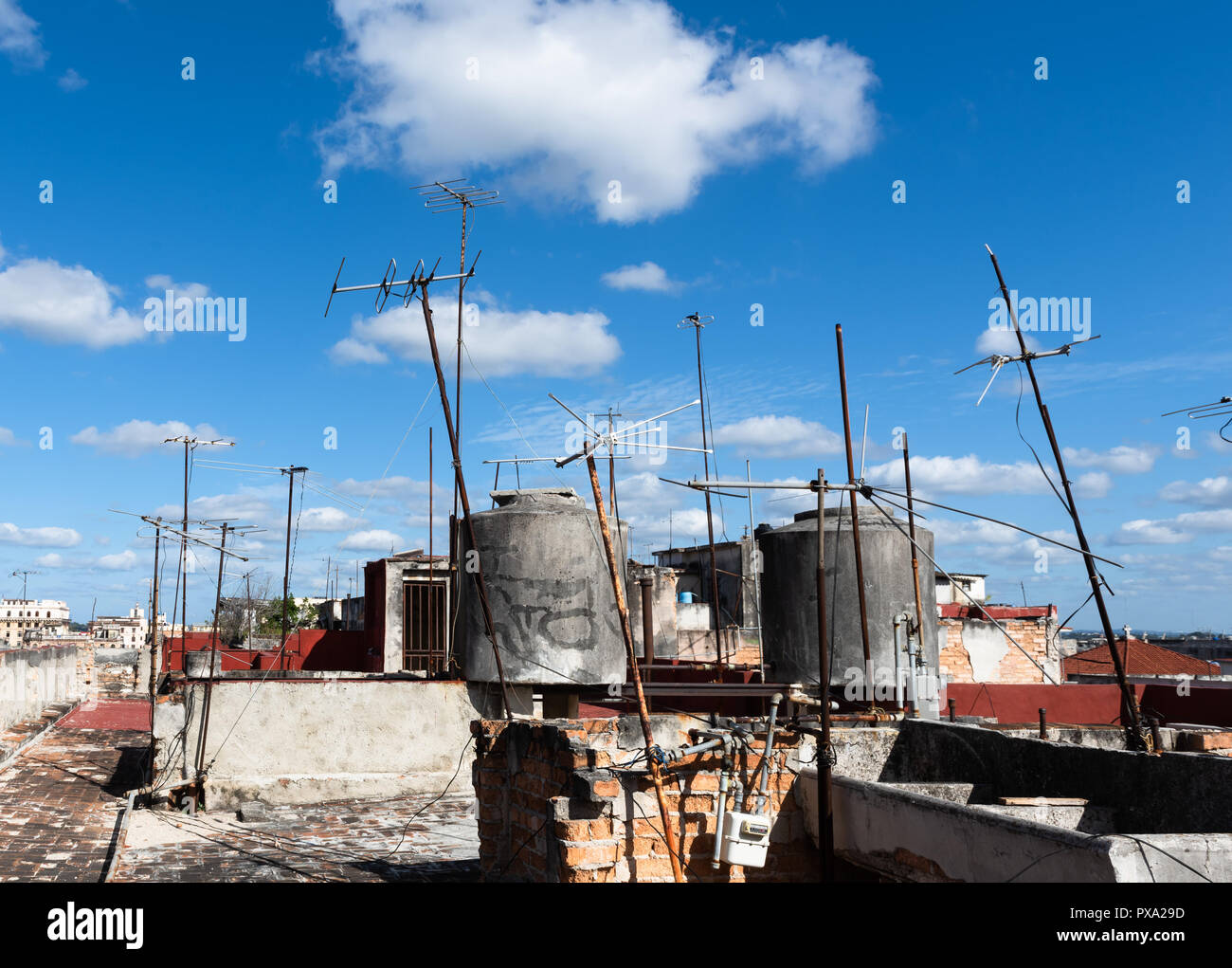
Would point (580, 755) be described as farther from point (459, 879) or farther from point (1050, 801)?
point (459, 879)

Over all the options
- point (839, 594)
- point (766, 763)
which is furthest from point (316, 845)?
point (839, 594)

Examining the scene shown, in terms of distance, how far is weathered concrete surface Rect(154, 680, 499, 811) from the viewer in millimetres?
15797

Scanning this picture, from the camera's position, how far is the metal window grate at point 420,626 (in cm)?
2989

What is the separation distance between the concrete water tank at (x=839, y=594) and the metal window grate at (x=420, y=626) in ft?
40.3

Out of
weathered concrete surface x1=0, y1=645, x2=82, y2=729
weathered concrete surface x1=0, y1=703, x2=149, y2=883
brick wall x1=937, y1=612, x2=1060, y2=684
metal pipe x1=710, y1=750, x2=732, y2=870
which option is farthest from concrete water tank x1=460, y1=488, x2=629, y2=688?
brick wall x1=937, y1=612, x2=1060, y2=684

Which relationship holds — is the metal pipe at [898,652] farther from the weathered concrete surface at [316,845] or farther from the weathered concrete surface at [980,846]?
the weathered concrete surface at [980,846]

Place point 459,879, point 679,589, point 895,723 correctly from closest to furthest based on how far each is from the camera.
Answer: point 895,723 → point 459,879 → point 679,589

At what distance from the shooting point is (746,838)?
6926 mm

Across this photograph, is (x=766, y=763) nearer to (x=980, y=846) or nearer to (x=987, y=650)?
(x=980, y=846)

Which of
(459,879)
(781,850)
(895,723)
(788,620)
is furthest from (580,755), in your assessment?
(788,620)

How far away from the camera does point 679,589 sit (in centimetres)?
4209

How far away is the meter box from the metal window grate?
23.2 m

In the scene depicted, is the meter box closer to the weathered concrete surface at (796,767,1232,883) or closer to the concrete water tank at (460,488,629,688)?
the weathered concrete surface at (796,767,1232,883)
